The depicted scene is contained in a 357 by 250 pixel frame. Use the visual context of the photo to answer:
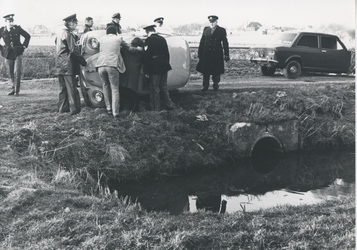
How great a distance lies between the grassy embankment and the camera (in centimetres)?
505

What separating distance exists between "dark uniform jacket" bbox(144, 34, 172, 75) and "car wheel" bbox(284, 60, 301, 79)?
6054 millimetres

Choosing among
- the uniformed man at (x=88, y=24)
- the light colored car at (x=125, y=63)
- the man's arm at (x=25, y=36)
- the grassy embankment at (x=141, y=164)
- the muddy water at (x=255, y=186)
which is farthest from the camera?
the man's arm at (x=25, y=36)

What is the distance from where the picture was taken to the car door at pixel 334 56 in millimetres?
13641

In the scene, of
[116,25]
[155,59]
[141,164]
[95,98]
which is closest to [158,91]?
[155,59]

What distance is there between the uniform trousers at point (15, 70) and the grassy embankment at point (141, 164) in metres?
0.31

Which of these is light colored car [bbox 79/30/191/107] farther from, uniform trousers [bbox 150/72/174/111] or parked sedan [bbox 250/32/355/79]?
parked sedan [bbox 250/32/355/79]

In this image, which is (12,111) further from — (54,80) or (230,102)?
(230,102)

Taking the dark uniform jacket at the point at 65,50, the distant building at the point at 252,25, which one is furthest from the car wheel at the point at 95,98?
the distant building at the point at 252,25

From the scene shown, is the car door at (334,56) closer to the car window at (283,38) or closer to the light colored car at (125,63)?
the car window at (283,38)

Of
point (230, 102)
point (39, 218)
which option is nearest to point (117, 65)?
point (230, 102)

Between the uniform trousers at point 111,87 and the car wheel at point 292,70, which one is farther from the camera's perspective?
the car wheel at point 292,70

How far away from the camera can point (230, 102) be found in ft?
34.1

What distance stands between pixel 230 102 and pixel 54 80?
5.28 metres

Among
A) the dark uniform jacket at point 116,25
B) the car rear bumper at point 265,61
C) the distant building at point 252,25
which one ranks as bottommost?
the car rear bumper at point 265,61
